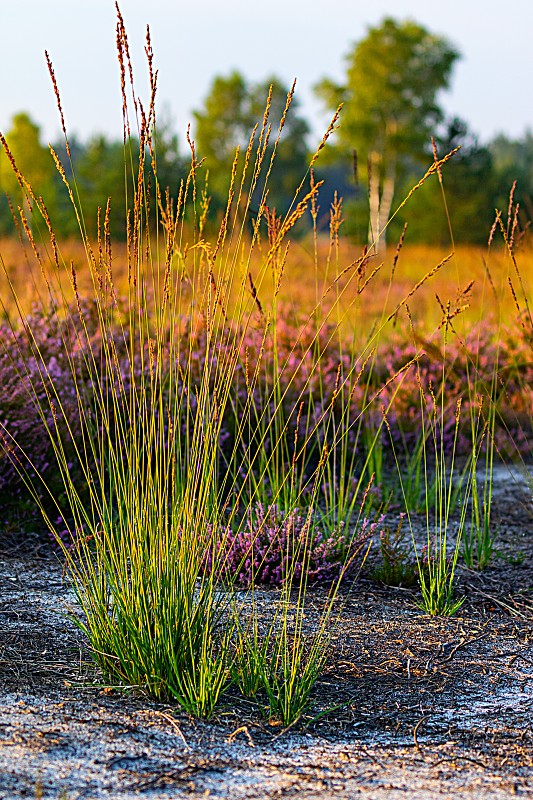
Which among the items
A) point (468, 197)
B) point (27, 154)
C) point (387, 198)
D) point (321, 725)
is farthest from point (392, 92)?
point (321, 725)

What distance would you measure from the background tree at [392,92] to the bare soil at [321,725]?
3491 cm

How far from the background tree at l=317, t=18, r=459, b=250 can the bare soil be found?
1374 inches

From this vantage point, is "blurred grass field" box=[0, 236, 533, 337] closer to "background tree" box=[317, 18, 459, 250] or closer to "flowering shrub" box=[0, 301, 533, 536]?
"flowering shrub" box=[0, 301, 533, 536]

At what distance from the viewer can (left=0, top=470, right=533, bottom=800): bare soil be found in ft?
7.16

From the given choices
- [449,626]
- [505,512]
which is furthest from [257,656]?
[505,512]

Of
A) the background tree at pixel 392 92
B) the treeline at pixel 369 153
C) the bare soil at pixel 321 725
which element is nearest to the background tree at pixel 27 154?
the treeline at pixel 369 153

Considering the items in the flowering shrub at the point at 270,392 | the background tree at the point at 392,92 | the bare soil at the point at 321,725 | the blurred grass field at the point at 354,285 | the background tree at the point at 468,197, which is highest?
the background tree at the point at 392,92

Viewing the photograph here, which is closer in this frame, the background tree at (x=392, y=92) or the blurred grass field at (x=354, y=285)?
the blurred grass field at (x=354, y=285)

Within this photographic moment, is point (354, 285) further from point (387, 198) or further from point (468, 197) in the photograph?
point (387, 198)

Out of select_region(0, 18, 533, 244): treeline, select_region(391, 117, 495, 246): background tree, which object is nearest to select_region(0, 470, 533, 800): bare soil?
select_region(0, 18, 533, 244): treeline

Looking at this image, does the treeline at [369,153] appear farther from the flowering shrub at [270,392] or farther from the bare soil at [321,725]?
the bare soil at [321,725]

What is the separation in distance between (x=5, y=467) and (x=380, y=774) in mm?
2876

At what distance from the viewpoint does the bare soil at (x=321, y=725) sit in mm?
2182

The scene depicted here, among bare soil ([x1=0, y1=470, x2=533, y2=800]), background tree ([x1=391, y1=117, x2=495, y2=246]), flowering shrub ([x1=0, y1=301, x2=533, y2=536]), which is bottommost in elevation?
bare soil ([x1=0, y1=470, x2=533, y2=800])
